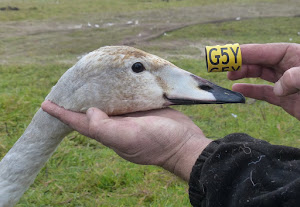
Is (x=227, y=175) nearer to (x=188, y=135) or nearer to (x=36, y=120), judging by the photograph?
(x=188, y=135)

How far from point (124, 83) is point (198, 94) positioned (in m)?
0.53

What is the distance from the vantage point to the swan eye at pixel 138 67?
2.51 m

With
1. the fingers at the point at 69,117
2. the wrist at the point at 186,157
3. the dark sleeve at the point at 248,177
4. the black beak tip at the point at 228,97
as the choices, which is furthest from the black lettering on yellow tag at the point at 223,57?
the fingers at the point at 69,117

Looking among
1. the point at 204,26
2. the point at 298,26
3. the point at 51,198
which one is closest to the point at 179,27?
the point at 204,26

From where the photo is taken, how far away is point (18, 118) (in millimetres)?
5352

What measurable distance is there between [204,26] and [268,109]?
784 cm

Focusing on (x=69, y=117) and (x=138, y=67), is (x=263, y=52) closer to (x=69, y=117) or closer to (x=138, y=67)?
(x=138, y=67)

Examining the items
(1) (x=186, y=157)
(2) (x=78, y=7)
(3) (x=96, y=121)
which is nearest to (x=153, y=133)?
(1) (x=186, y=157)

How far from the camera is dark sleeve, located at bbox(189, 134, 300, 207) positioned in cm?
160

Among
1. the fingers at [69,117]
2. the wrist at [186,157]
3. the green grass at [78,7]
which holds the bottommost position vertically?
the green grass at [78,7]

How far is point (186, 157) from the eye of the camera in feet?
7.26

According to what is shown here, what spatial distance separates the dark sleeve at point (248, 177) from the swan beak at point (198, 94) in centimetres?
41

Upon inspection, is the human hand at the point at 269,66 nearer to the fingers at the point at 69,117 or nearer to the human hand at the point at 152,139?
the human hand at the point at 152,139

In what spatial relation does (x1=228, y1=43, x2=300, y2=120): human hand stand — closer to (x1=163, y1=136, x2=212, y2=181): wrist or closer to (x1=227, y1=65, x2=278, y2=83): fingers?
(x1=227, y1=65, x2=278, y2=83): fingers
